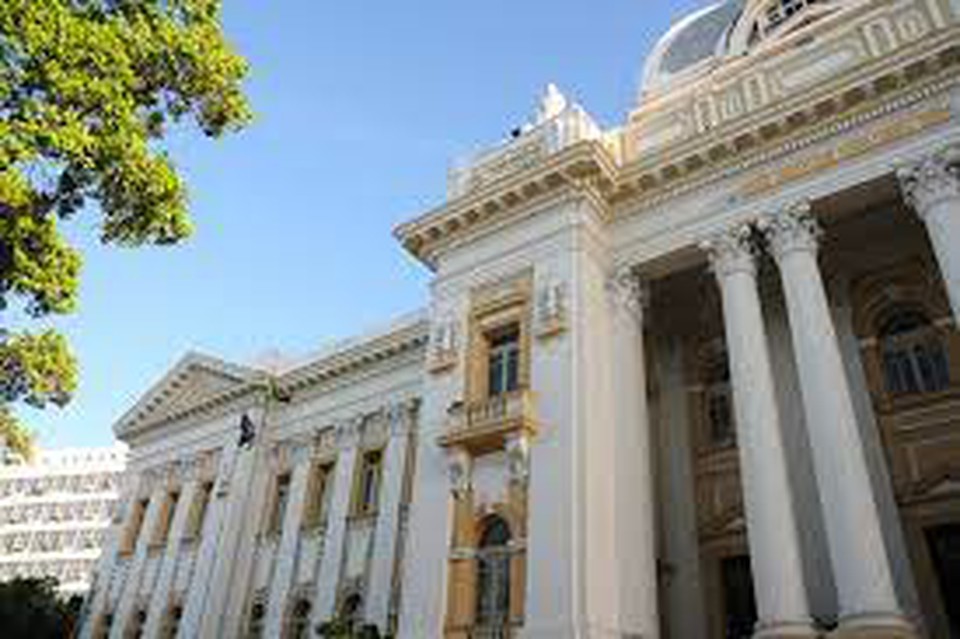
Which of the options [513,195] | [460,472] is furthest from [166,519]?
[513,195]

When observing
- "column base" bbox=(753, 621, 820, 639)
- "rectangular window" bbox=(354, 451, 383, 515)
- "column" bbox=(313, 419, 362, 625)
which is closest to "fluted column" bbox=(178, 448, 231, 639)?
"column" bbox=(313, 419, 362, 625)

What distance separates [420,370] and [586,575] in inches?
440

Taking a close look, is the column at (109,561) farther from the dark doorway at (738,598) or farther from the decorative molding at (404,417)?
the dark doorway at (738,598)

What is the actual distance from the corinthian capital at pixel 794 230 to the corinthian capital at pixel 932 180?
1742 mm

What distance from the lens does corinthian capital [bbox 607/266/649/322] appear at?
18.6 metres

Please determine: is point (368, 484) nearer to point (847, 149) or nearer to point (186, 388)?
point (186, 388)

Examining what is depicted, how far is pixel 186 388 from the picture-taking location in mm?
31203

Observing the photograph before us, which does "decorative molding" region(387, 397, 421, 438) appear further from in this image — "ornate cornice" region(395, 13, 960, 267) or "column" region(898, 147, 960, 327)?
"column" region(898, 147, 960, 327)

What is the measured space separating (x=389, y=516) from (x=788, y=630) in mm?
Answer: 12141

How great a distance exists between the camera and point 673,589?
58.3 feet

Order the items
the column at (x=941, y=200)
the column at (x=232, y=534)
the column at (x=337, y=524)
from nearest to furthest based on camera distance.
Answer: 1. the column at (x=941, y=200)
2. the column at (x=337, y=524)
3. the column at (x=232, y=534)

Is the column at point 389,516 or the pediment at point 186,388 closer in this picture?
the column at point 389,516

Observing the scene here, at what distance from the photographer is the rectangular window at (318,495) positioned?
25266 mm

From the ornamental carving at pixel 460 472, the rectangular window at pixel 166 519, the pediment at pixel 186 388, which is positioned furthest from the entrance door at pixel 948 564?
the rectangular window at pixel 166 519
